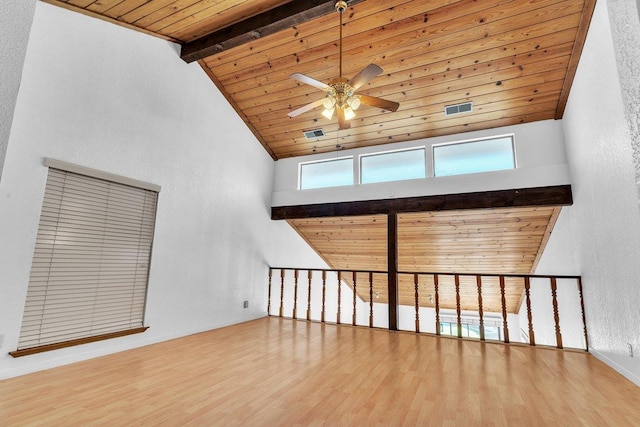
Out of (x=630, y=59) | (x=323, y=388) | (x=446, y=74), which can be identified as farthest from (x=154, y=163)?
(x=630, y=59)

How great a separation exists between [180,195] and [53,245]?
59.4 inches

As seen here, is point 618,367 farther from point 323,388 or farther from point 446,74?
point 446,74

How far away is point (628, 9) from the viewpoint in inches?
26.4

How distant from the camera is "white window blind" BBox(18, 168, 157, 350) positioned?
9.42 feet

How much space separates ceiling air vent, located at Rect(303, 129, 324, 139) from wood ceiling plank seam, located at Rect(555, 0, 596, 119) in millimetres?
3242

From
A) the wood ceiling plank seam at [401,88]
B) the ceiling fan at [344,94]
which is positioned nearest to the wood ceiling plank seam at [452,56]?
the wood ceiling plank seam at [401,88]

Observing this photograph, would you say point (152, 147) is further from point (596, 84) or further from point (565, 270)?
point (565, 270)

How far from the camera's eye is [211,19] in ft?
12.6

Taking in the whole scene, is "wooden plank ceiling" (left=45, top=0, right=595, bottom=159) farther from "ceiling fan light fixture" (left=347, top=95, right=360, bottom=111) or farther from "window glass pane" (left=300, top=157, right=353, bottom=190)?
"ceiling fan light fixture" (left=347, top=95, right=360, bottom=111)

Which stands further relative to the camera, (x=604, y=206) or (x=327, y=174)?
(x=327, y=174)

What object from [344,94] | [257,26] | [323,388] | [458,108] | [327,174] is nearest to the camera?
[323,388]

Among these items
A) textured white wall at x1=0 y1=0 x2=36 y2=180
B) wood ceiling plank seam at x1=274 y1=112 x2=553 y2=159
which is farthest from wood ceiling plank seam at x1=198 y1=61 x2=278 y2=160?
textured white wall at x1=0 y1=0 x2=36 y2=180

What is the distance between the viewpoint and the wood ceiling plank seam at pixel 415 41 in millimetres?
3436

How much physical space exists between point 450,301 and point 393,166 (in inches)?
165
